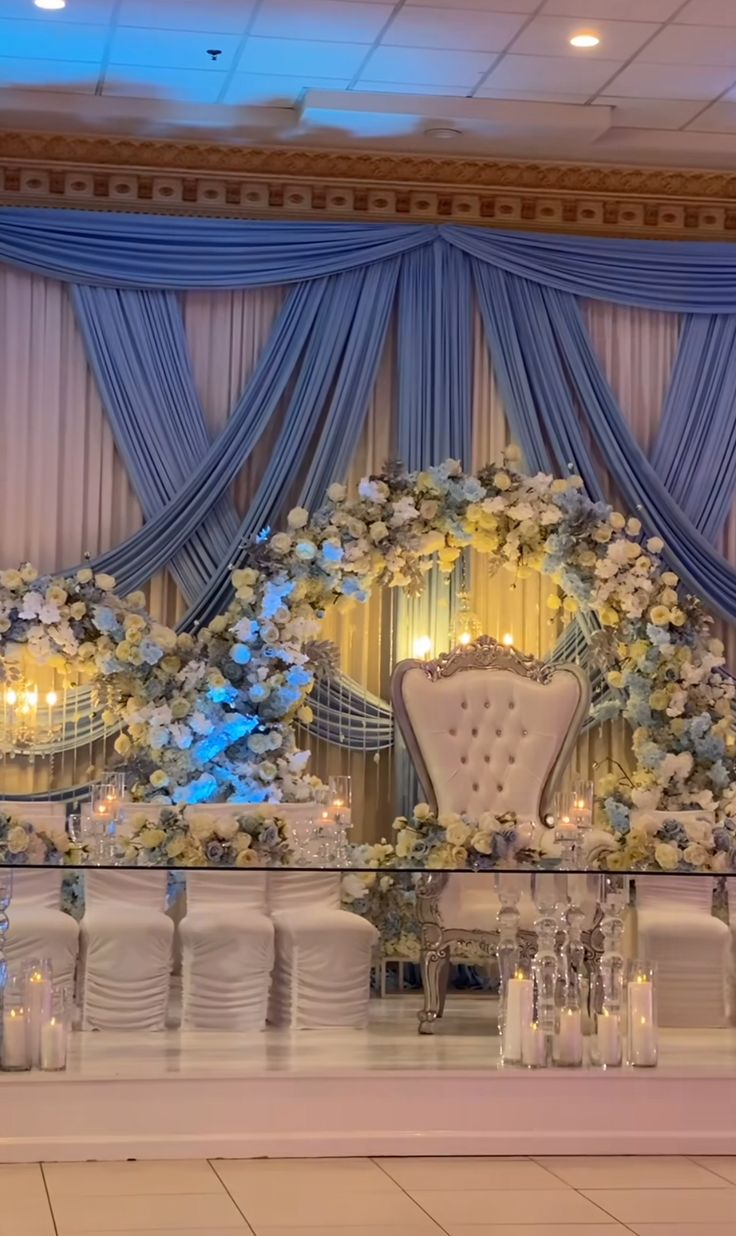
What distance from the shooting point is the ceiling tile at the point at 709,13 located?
7.14 meters

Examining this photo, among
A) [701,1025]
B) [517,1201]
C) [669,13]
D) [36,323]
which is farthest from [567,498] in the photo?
[517,1201]

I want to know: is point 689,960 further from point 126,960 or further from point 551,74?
point 551,74

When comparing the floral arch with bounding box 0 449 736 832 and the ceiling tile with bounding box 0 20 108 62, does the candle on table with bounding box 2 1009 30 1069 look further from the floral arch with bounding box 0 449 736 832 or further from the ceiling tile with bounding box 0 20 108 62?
the ceiling tile with bounding box 0 20 108 62

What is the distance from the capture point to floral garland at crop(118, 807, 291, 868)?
515 cm

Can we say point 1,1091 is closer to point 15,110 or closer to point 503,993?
point 503,993

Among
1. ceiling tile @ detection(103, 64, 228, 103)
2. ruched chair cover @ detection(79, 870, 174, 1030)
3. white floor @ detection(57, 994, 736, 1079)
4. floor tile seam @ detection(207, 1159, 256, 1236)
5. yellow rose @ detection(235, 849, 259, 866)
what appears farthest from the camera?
ceiling tile @ detection(103, 64, 228, 103)

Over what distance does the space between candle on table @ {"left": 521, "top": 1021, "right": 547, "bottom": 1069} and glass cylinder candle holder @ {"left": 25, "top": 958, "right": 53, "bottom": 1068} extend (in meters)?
1.33

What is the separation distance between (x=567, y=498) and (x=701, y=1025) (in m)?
3.34

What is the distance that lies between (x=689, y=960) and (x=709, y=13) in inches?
154

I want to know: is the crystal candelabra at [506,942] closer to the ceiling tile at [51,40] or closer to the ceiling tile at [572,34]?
the ceiling tile at [572,34]

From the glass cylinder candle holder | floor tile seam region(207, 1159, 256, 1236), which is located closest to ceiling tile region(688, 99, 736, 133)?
the glass cylinder candle holder

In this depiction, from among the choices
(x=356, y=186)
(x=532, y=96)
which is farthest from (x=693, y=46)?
(x=356, y=186)

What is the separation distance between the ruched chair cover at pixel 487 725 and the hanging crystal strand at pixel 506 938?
89.3 inches

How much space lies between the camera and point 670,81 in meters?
8.00
